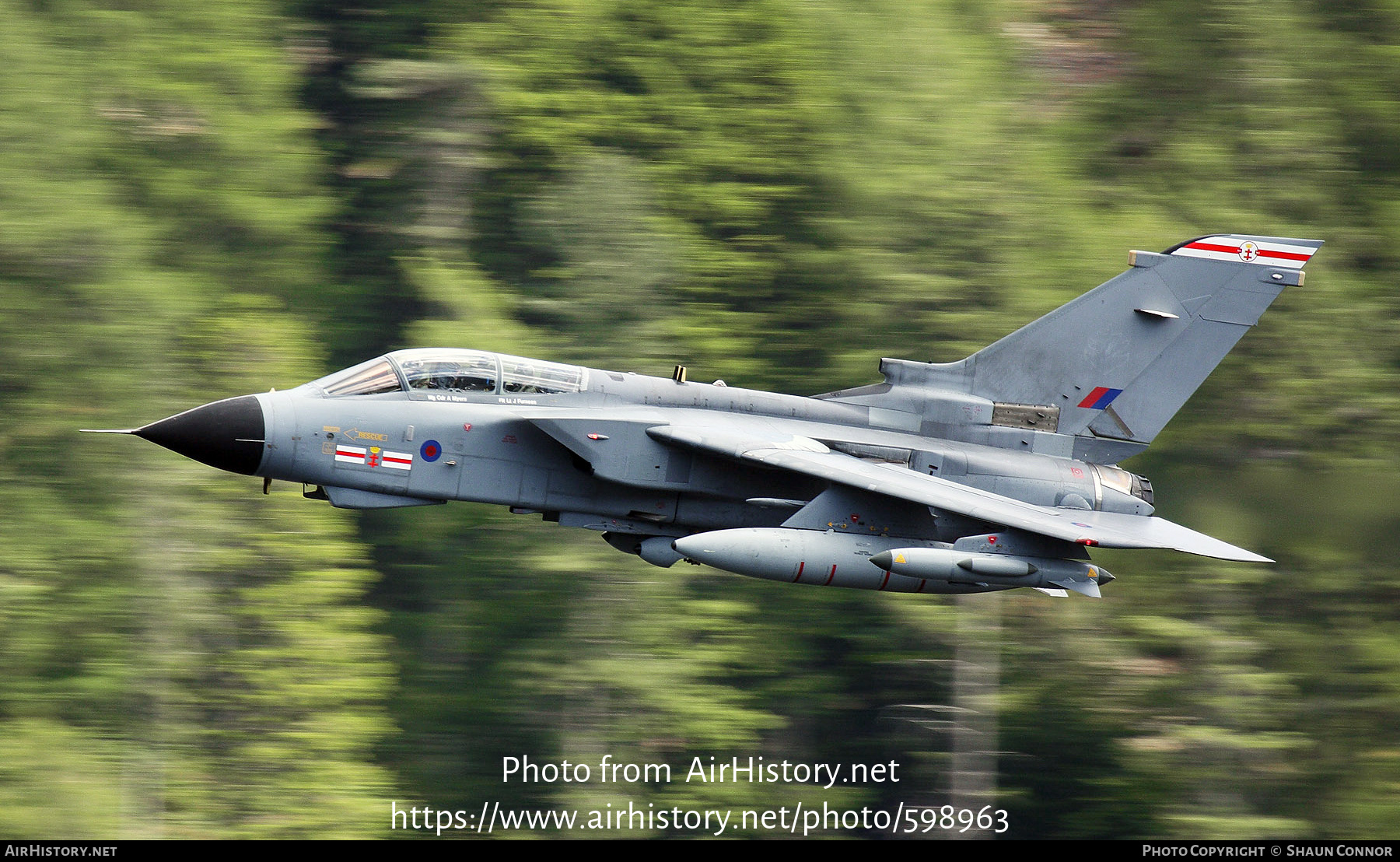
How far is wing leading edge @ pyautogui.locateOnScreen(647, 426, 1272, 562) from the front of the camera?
11.6 metres

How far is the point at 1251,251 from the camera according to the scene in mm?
13922

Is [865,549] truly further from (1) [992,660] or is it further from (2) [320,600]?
(2) [320,600]

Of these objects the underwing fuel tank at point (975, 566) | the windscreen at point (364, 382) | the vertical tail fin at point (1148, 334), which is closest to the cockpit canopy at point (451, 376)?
the windscreen at point (364, 382)

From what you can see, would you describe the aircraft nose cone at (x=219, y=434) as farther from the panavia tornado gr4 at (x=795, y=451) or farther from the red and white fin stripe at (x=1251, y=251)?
the red and white fin stripe at (x=1251, y=251)

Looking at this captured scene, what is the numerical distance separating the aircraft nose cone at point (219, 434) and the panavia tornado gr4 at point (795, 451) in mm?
18

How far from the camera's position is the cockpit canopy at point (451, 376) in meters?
12.1

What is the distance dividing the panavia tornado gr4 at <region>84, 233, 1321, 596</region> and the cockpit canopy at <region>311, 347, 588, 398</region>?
0.7 inches

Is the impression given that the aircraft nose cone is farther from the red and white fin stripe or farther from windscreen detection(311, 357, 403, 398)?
the red and white fin stripe

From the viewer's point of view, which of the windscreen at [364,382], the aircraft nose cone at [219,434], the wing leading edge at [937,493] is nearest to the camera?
the aircraft nose cone at [219,434]

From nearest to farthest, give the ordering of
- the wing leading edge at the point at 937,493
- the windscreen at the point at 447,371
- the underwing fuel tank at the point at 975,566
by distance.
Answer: the wing leading edge at the point at 937,493
the underwing fuel tank at the point at 975,566
the windscreen at the point at 447,371

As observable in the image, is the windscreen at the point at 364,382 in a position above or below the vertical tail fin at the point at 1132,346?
below

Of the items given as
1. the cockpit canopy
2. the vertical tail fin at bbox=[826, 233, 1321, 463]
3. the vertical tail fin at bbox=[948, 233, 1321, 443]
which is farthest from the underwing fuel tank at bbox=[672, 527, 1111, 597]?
the vertical tail fin at bbox=[948, 233, 1321, 443]

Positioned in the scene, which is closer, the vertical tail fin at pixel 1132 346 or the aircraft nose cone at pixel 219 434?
the aircraft nose cone at pixel 219 434

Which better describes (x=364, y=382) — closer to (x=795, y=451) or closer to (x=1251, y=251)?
(x=795, y=451)
